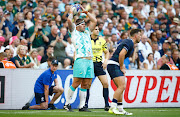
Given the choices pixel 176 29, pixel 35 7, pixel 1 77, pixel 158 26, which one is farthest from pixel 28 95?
pixel 176 29

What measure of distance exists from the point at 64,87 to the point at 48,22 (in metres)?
4.72

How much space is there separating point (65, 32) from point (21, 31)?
6.83 feet

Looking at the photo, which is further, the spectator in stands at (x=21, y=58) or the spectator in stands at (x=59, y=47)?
the spectator in stands at (x=59, y=47)

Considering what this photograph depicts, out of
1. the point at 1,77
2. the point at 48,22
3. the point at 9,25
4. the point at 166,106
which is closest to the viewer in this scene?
the point at 1,77

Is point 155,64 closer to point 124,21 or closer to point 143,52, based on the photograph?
point 143,52

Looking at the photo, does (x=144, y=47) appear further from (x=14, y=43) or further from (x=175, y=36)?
(x=14, y=43)

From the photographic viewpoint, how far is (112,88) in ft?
39.5

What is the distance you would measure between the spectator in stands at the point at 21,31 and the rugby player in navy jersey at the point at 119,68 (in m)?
5.92

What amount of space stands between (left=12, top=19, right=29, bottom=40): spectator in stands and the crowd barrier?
10.7 feet

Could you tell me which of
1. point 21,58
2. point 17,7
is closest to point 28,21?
point 17,7

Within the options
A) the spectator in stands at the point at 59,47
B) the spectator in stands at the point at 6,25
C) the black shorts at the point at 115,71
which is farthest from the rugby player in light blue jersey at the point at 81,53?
the spectator in stands at the point at 6,25

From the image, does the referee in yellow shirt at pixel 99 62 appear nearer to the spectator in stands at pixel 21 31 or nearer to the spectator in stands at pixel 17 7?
the spectator in stands at pixel 21 31

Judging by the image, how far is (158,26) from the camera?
19.1 metres

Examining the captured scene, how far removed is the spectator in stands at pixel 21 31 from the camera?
46.0 feet
